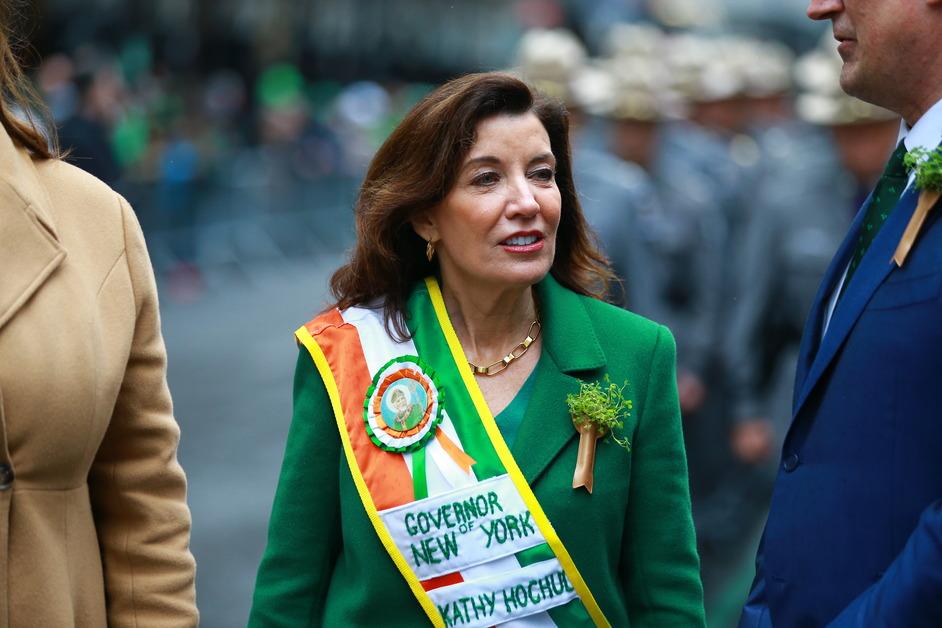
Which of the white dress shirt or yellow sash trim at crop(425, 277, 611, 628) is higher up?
the white dress shirt

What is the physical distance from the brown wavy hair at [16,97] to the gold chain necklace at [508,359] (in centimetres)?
108

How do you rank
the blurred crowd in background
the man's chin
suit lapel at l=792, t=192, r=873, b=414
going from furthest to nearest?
the blurred crowd in background
suit lapel at l=792, t=192, r=873, b=414
the man's chin

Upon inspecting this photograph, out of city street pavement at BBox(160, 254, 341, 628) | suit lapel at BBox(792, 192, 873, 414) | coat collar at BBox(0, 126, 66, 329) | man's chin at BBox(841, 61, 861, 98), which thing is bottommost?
city street pavement at BBox(160, 254, 341, 628)

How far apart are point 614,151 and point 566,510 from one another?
224 inches

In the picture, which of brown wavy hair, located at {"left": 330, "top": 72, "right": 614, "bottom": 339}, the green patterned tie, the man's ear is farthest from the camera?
the man's ear

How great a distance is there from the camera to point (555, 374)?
12.3 feet

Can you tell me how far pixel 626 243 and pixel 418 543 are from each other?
4.35 meters

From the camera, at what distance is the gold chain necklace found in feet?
12.5

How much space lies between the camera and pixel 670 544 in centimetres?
366

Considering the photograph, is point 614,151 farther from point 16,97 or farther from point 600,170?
point 16,97

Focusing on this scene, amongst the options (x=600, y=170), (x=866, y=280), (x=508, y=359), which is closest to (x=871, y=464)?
(x=866, y=280)

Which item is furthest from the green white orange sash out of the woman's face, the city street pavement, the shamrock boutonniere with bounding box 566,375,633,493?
the city street pavement

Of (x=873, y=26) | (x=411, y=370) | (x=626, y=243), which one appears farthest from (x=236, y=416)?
(x=873, y=26)

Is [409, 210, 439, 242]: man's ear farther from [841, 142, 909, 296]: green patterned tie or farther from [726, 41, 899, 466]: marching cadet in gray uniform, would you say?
[726, 41, 899, 466]: marching cadet in gray uniform
